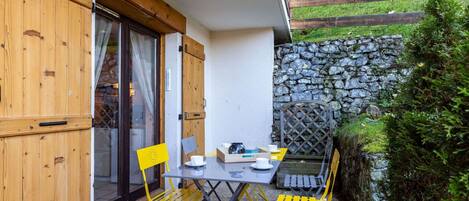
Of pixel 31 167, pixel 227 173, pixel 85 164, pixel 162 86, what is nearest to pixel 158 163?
pixel 85 164

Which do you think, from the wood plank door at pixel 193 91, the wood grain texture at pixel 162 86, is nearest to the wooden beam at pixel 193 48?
the wood plank door at pixel 193 91

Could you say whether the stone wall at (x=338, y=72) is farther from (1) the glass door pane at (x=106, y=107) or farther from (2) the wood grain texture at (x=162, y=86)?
(1) the glass door pane at (x=106, y=107)

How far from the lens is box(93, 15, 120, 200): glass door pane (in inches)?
127

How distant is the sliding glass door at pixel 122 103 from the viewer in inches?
130

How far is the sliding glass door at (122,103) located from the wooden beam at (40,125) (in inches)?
30.3

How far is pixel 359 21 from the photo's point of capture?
5672 mm

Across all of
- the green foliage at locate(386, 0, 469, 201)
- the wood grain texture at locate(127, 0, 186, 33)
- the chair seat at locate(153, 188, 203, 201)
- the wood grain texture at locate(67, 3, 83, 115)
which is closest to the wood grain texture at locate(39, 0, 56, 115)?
the wood grain texture at locate(67, 3, 83, 115)

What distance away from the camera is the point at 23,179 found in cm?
203

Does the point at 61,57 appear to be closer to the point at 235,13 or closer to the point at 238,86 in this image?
the point at 235,13

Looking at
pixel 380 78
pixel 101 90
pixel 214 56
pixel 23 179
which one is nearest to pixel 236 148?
pixel 101 90

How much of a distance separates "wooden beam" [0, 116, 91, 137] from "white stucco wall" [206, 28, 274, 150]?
10.4ft

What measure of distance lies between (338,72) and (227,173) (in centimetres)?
356

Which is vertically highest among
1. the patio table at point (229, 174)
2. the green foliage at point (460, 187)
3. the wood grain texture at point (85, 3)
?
the wood grain texture at point (85, 3)

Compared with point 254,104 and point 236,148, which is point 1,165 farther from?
point 254,104
